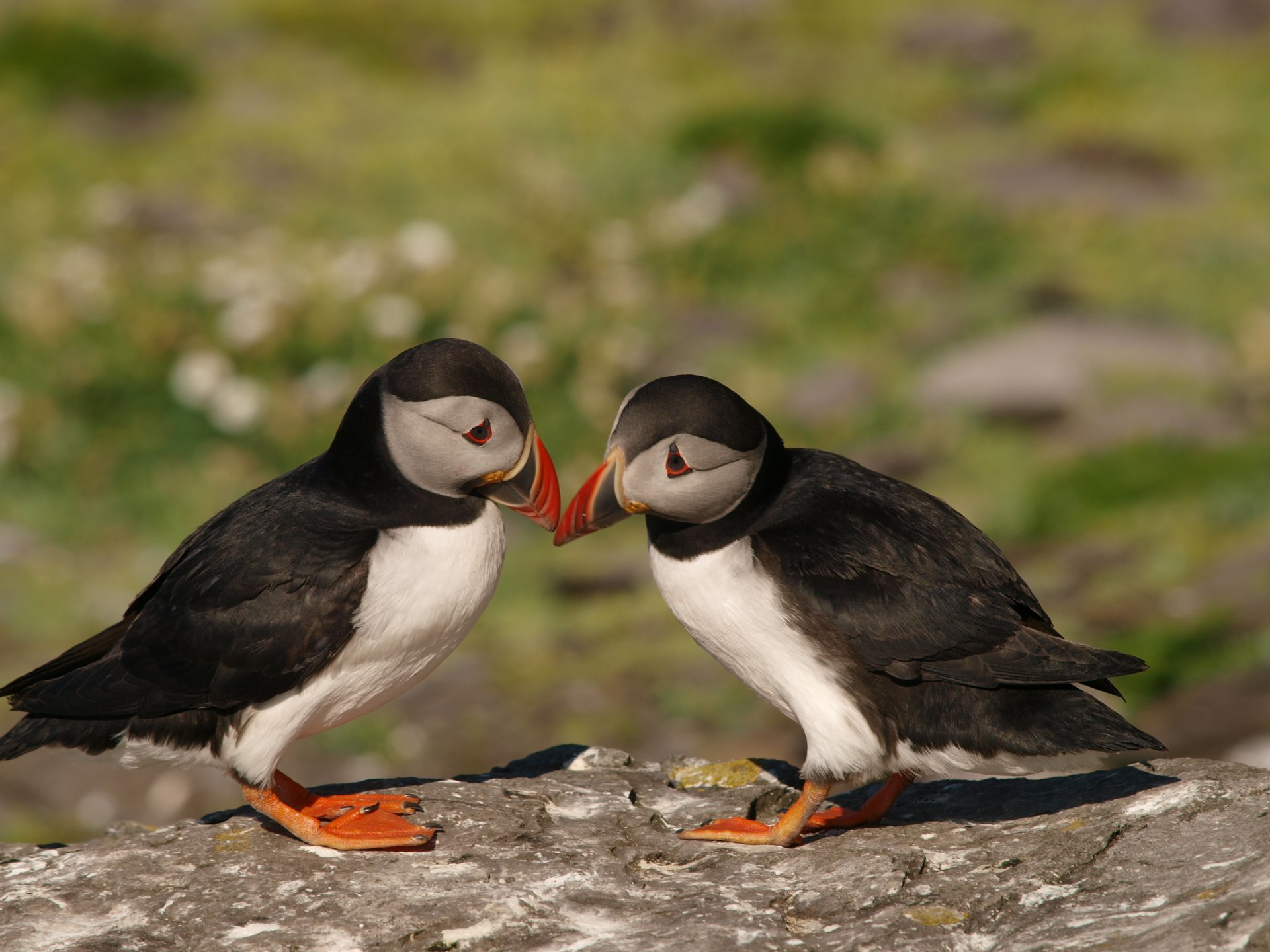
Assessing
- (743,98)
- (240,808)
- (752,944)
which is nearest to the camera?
(752,944)

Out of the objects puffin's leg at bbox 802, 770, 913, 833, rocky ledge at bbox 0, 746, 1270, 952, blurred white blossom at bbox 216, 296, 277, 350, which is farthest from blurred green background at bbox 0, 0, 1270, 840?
rocky ledge at bbox 0, 746, 1270, 952

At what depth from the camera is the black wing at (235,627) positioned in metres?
4.71

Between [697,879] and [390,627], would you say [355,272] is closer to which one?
[390,627]

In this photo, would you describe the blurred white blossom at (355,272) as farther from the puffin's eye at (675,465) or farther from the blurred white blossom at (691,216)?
the puffin's eye at (675,465)

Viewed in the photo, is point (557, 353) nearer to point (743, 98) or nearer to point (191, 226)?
point (191, 226)

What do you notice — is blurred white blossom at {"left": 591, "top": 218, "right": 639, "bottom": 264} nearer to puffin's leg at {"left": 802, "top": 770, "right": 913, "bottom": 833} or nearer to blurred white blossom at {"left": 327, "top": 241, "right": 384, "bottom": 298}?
blurred white blossom at {"left": 327, "top": 241, "right": 384, "bottom": 298}

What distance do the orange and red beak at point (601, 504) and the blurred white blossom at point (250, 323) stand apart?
20.9 ft

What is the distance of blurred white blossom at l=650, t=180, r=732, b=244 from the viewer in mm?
12516

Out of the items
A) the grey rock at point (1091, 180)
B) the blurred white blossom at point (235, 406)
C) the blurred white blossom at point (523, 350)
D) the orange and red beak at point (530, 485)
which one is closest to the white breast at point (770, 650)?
the orange and red beak at point (530, 485)

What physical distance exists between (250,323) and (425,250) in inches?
57.3

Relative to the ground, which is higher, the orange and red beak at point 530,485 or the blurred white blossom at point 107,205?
the blurred white blossom at point 107,205

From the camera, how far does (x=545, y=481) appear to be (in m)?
4.94

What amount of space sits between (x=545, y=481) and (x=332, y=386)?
5809 mm

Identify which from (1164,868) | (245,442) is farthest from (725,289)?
(1164,868)
